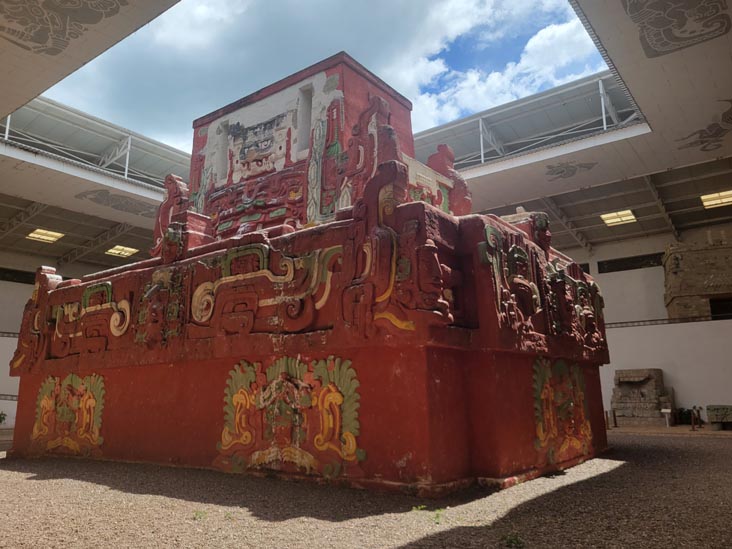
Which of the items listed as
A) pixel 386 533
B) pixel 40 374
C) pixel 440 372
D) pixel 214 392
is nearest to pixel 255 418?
pixel 214 392

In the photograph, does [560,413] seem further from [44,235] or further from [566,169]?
[44,235]

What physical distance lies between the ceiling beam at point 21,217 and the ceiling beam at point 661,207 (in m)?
16.9

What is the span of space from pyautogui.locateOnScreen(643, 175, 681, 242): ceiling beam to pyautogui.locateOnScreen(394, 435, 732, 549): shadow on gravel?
11164 mm

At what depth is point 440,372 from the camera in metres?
4.15

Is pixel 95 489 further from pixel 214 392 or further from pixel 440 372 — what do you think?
pixel 440 372

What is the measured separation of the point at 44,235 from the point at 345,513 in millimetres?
18645

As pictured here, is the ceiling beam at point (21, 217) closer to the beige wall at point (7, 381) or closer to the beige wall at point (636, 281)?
the beige wall at point (7, 381)

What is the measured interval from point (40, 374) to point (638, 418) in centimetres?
1272

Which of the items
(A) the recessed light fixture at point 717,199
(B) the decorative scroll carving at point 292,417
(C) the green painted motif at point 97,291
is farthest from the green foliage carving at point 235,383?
(A) the recessed light fixture at point 717,199

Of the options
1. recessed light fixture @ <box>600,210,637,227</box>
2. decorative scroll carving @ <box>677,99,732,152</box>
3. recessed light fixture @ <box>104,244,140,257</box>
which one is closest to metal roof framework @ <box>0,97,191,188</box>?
recessed light fixture @ <box>104,244,140,257</box>

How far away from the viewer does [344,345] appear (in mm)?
4297

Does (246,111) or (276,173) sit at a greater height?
(246,111)

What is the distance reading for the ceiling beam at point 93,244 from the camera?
1820cm

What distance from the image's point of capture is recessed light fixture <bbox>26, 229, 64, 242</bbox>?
1814cm
